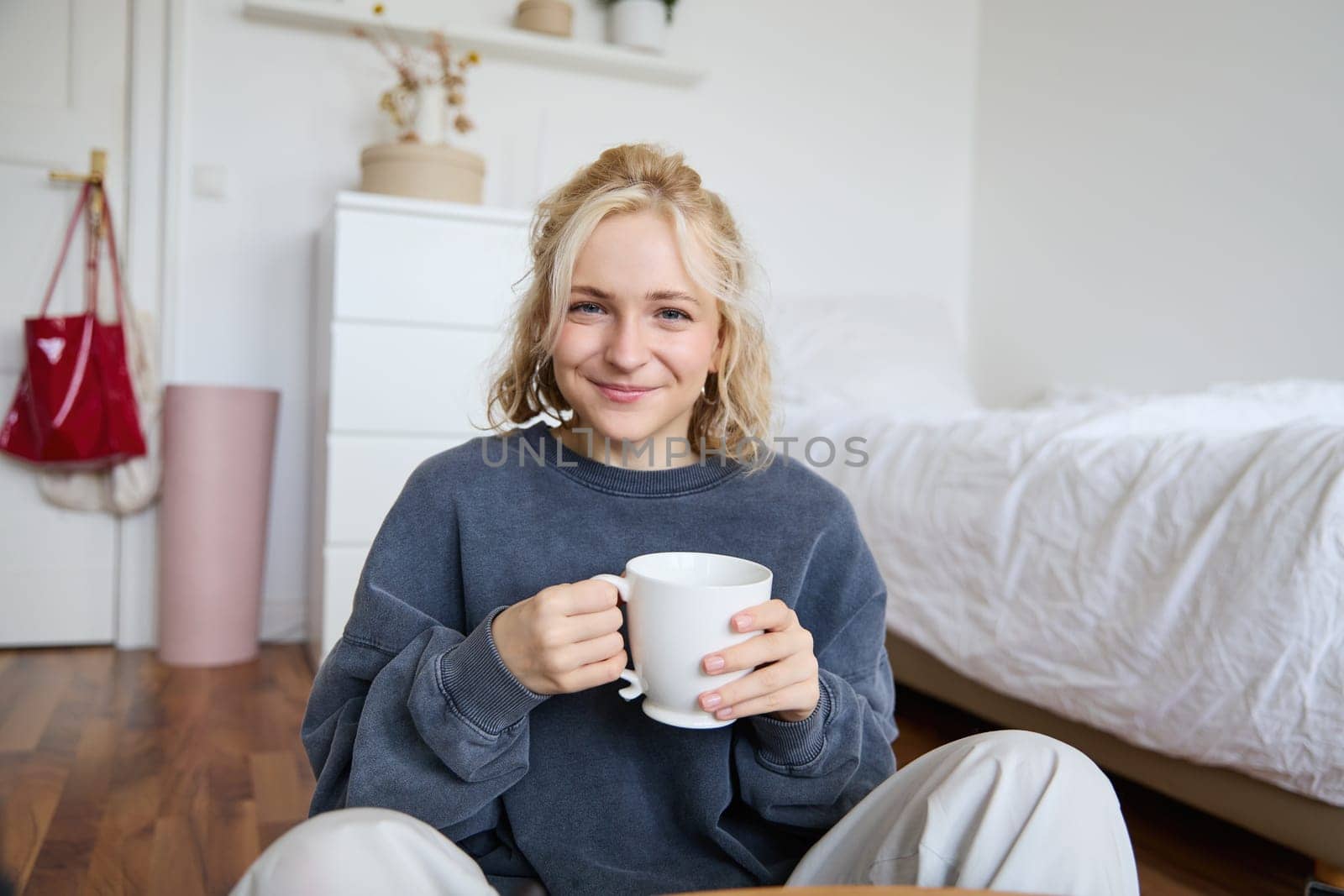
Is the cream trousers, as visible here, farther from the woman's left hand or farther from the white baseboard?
the white baseboard

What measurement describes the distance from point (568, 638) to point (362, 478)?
1.64 metres

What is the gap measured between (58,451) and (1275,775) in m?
2.34

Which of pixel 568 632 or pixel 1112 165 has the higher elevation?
pixel 1112 165

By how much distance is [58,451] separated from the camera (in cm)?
230

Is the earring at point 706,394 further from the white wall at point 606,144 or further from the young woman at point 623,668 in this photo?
the white wall at point 606,144

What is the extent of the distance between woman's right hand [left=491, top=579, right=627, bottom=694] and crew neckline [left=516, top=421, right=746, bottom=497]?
25cm

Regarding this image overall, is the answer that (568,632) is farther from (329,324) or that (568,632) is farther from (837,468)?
(329,324)

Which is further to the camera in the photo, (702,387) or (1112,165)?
(1112,165)

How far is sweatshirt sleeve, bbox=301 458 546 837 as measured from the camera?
694mm

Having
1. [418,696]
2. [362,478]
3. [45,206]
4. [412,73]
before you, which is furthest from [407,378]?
[418,696]

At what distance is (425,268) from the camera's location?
220 cm

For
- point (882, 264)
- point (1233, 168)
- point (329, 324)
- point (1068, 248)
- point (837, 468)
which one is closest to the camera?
point (837, 468)

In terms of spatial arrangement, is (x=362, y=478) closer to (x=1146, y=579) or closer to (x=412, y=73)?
(x=412, y=73)

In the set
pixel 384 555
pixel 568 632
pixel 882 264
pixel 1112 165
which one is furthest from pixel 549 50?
pixel 568 632
